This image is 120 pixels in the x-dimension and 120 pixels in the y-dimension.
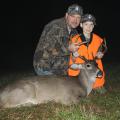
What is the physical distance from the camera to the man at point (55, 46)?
941 cm

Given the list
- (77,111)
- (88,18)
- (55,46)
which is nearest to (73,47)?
(55,46)

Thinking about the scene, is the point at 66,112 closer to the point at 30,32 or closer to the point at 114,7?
the point at 30,32

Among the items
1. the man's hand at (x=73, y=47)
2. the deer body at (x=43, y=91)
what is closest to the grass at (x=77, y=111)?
the deer body at (x=43, y=91)

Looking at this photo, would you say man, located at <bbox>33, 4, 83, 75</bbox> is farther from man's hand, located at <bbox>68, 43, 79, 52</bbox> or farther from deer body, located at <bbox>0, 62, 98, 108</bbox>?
deer body, located at <bbox>0, 62, 98, 108</bbox>

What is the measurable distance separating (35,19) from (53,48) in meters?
36.5

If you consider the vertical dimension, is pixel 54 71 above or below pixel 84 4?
above

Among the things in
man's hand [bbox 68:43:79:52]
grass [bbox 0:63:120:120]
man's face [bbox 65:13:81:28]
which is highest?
man's face [bbox 65:13:81:28]

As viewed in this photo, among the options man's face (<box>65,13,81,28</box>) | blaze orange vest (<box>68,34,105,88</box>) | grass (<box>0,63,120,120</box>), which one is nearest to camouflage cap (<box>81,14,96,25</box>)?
man's face (<box>65,13,81,28</box>)

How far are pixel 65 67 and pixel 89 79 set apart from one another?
96 cm

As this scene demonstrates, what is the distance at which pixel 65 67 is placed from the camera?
9.70 meters

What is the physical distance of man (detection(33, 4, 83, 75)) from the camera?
941 centimetres

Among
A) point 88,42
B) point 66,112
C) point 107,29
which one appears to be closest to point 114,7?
point 107,29

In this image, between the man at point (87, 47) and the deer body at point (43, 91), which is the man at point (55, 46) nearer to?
the man at point (87, 47)

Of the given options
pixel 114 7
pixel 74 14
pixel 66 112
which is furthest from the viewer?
pixel 114 7
